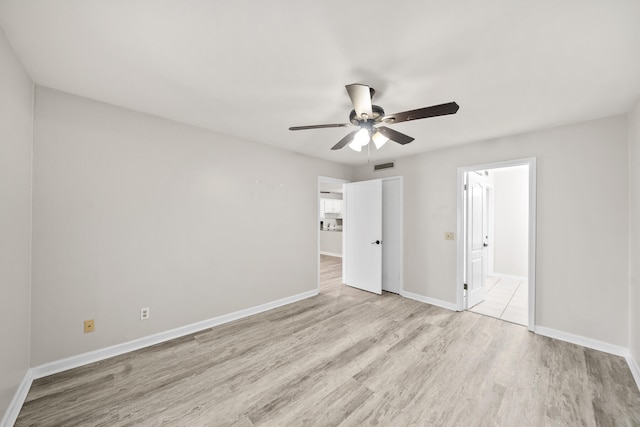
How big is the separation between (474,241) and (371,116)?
296 cm

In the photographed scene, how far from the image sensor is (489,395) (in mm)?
1906

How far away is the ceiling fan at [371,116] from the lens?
1.69 meters

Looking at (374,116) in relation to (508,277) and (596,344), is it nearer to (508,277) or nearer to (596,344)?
(596,344)

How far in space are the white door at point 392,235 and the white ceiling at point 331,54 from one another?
6.71 feet

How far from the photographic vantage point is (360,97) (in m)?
1.76

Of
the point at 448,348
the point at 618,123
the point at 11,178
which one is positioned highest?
the point at 618,123

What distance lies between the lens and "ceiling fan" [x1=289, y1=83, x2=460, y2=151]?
1.69m

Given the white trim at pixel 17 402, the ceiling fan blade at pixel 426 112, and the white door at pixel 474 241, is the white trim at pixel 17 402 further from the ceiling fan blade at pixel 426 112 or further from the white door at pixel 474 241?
the white door at pixel 474 241

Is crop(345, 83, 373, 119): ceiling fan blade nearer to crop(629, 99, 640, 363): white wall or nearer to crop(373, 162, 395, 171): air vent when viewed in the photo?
crop(629, 99, 640, 363): white wall

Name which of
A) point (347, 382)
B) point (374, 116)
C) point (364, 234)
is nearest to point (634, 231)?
point (374, 116)

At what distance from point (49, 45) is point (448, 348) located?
13.5ft

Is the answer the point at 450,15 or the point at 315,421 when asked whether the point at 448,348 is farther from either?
the point at 450,15

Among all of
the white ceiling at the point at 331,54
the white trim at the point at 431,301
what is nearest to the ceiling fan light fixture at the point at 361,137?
the white ceiling at the point at 331,54

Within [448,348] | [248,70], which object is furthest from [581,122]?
[248,70]
